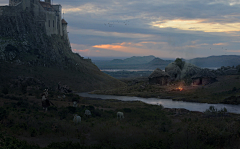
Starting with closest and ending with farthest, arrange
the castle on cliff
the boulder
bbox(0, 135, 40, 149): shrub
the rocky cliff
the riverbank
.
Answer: bbox(0, 135, 40, 149): shrub, the riverbank, the rocky cliff, the boulder, the castle on cliff

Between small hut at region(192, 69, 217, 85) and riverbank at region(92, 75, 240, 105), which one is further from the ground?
small hut at region(192, 69, 217, 85)

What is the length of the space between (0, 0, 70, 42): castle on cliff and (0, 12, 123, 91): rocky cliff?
1.59 metres

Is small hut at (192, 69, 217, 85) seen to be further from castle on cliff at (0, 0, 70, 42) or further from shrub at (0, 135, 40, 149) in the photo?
castle on cliff at (0, 0, 70, 42)

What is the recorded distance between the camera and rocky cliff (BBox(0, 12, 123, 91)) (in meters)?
59.6

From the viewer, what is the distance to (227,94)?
42625mm

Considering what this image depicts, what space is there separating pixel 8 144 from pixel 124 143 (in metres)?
6.34

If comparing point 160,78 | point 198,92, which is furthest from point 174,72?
point 198,92

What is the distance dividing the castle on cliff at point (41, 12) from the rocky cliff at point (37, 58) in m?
1.59

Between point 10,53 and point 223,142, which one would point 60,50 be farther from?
point 223,142

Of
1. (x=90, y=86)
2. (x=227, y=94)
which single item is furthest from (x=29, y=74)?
(x=227, y=94)

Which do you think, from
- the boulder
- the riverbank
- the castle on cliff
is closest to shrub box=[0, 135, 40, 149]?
the riverbank

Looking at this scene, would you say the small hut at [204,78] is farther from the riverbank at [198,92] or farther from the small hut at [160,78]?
the small hut at [160,78]

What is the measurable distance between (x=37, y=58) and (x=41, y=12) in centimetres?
2027

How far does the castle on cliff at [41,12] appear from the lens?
71.7 m
